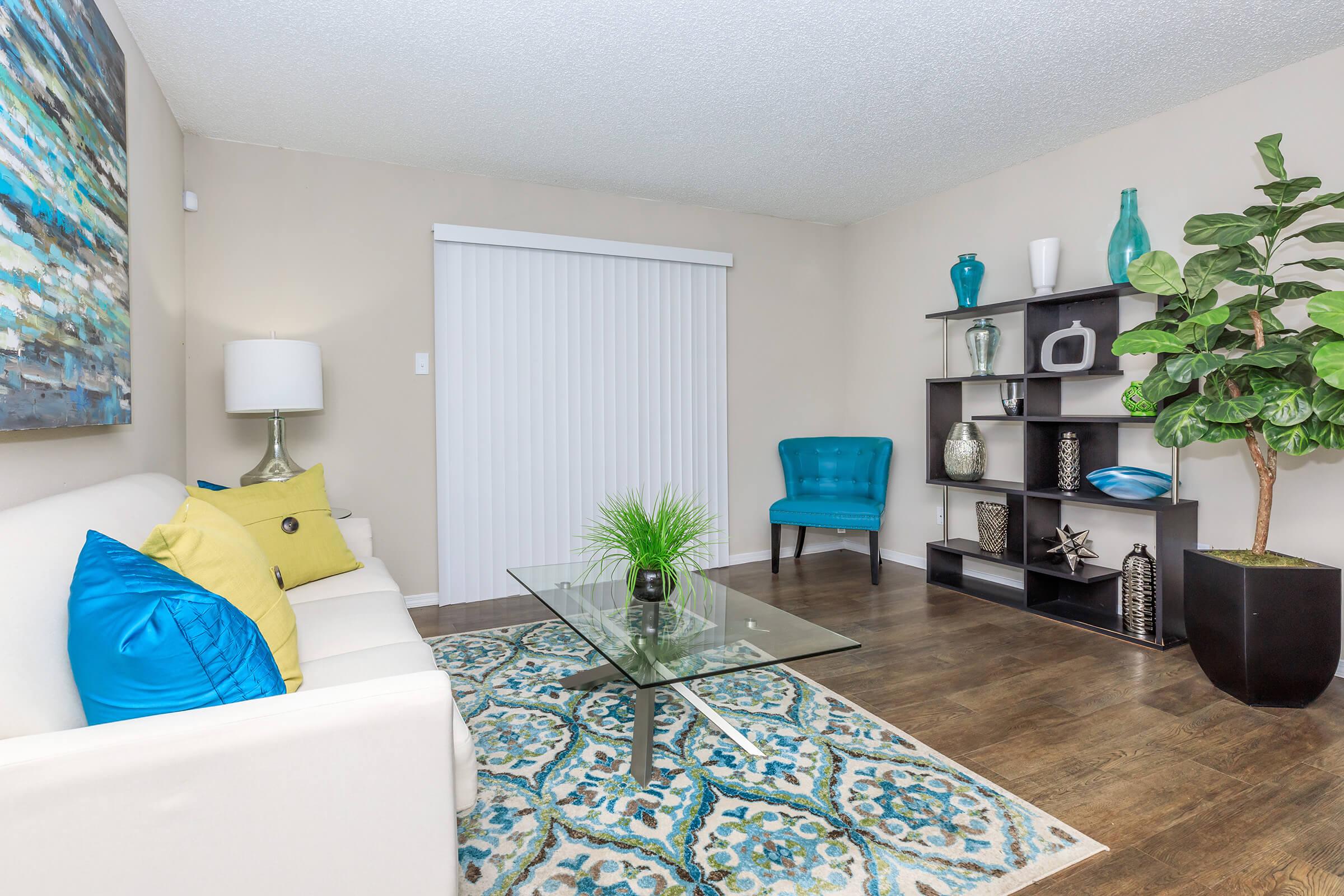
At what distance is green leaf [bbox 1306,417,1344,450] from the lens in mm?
2322

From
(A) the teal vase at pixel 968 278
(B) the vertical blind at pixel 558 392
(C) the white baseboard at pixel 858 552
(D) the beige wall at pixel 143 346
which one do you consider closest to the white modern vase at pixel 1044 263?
(A) the teal vase at pixel 968 278

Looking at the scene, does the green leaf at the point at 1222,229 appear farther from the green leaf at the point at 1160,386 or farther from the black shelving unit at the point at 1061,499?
the black shelving unit at the point at 1061,499

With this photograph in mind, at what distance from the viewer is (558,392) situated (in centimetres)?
418

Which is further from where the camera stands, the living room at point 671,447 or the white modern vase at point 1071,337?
the white modern vase at point 1071,337

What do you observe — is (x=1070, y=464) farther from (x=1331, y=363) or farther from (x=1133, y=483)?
(x=1331, y=363)

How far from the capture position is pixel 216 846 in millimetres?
1073

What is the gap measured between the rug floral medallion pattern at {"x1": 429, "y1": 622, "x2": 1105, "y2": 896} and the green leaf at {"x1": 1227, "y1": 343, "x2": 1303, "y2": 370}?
1.78 meters

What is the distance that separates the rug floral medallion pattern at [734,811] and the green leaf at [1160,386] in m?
1.67

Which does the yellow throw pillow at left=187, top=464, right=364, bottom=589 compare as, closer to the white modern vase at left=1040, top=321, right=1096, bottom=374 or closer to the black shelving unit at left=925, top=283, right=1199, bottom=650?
the black shelving unit at left=925, top=283, right=1199, bottom=650

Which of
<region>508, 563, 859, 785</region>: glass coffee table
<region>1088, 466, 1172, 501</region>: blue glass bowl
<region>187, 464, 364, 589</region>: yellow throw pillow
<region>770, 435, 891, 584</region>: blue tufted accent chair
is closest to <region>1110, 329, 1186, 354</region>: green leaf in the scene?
<region>1088, 466, 1172, 501</region>: blue glass bowl

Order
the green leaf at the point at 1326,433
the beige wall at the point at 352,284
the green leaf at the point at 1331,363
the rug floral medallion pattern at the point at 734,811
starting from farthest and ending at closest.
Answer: the beige wall at the point at 352,284 < the green leaf at the point at 1326,433 < the green leaf at the point at 1331,363 < the rug floral medallion pattern at the point at 734,811

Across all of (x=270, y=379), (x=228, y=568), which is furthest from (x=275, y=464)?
(x=228, y=568)

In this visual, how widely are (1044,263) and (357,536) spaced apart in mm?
3631

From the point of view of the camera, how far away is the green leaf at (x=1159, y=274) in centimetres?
265
